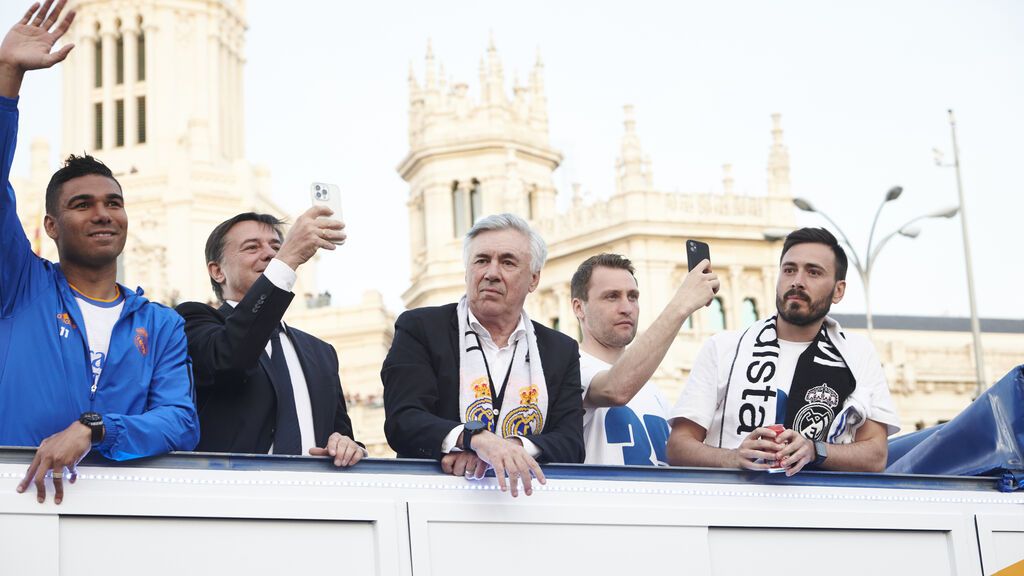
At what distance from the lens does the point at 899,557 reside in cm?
466

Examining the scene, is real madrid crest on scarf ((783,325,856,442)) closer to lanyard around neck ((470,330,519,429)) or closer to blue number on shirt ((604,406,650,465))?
blue number on shirt ((604,406,650,465))

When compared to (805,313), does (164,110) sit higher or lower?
higher

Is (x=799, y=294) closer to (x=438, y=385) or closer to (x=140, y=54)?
(x=438, y=385)

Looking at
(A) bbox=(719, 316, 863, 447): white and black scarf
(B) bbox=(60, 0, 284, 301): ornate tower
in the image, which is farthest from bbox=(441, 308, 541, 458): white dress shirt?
(B) bbox=(60, 0, 284, 301): ornate tower

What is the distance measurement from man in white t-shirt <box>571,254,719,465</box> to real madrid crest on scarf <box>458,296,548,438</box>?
0.51 m

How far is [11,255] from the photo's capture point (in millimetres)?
4258

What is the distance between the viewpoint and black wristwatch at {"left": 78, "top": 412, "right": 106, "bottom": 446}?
377cm

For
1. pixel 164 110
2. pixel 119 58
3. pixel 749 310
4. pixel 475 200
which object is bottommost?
pixel 749 310

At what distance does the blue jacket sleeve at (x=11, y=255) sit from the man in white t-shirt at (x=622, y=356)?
2.18m

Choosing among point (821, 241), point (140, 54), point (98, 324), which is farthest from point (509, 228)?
point (140, 54)

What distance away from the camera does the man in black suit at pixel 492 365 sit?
484cm

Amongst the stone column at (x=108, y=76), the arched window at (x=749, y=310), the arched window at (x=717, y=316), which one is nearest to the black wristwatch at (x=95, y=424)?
the arched window at (x=717, y=316)

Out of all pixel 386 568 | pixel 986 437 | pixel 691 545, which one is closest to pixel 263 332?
pixel 386 568

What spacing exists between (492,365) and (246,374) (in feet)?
2.84
